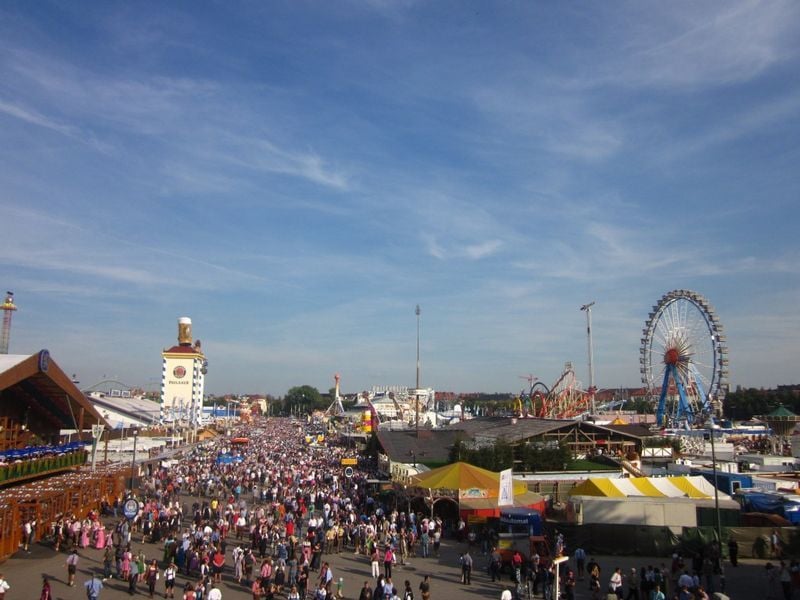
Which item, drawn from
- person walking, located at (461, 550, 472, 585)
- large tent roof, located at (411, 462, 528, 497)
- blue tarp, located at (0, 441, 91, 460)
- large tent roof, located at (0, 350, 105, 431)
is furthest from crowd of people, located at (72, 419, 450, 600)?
large tent roof, located at (0, 350, 105, 431)

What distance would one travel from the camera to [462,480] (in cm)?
2483

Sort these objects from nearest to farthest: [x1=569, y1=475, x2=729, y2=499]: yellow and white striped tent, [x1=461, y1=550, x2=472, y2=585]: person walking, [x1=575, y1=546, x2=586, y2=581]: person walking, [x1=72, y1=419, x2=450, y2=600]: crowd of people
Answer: [x1=72, y1=419, x2=450, y2=600]: crowd of people, [x1=461, y1=550, x2=472, y2=585]: person walking, [x1=575, y1=546, x2=586, y2=581]: person walking, [x1=569, y1=475, x2=729, y2=499]: yellow and white striped tent

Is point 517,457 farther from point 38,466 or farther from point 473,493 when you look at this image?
point 38,466

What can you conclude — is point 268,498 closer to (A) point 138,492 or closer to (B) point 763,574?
(A) point 138,492

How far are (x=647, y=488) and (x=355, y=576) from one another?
42.5 feet

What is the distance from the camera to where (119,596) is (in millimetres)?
16406

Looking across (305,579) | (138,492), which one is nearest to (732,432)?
(138,492)

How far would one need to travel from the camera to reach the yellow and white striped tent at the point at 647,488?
2426 centimetres

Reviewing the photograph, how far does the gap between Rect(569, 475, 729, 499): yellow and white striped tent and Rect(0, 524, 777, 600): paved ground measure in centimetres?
381

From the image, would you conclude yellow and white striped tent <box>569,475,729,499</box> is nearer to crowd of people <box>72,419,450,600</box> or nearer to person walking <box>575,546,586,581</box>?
person walking <box>575,546,586,581</box>

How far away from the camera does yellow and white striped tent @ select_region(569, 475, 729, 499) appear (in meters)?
24.3

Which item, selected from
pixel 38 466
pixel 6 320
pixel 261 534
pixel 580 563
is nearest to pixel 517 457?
pixel 580 563

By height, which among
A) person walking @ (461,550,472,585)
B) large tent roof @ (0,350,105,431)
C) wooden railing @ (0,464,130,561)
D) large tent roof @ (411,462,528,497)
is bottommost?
person walking @ (461,550,472,585)

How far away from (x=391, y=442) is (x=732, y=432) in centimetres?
5414
